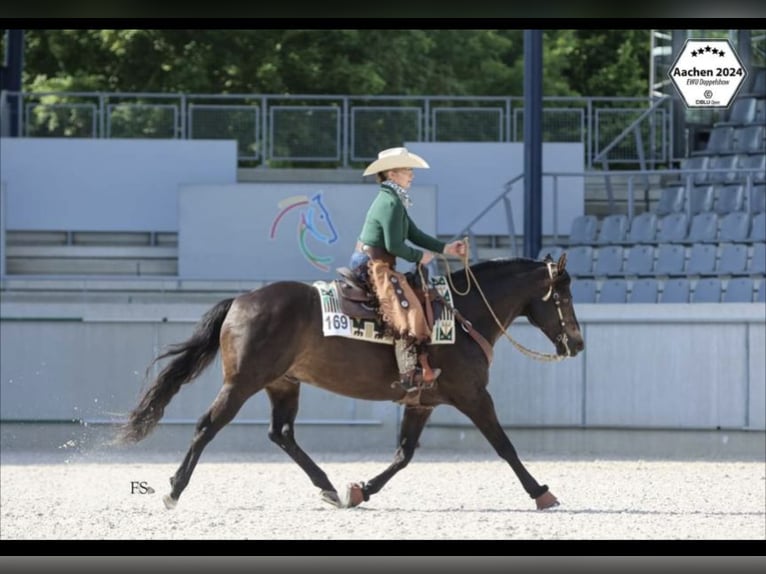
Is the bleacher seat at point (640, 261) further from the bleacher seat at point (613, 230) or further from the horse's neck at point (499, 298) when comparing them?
the horse's neck at point (499, 298)

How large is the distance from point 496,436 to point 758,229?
801cm

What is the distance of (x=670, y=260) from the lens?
739 inches

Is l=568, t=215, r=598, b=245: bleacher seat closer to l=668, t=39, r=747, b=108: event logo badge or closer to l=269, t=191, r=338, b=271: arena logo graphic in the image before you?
l=269, t=191, r=338, b=271: arena logo graphic

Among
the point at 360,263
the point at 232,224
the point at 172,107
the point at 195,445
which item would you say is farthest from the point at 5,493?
the point at 172,107

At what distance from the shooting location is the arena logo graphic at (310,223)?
19.4 meters

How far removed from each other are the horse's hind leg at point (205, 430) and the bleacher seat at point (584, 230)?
9.16 meters

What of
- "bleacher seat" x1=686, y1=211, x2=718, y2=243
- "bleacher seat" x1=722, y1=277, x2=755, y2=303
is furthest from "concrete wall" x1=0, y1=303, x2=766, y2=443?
"bleacher seat" x1=686, y1=211, x2=718, y2=243

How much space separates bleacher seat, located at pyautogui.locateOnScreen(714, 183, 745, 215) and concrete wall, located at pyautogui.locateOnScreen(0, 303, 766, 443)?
10.6ft

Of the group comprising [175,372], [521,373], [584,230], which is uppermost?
[584,230]

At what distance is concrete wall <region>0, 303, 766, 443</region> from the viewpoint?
1642cm

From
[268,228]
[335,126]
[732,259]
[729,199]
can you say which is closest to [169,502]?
[268,228]

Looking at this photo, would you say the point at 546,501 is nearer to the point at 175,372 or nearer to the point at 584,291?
the point at 175,372
